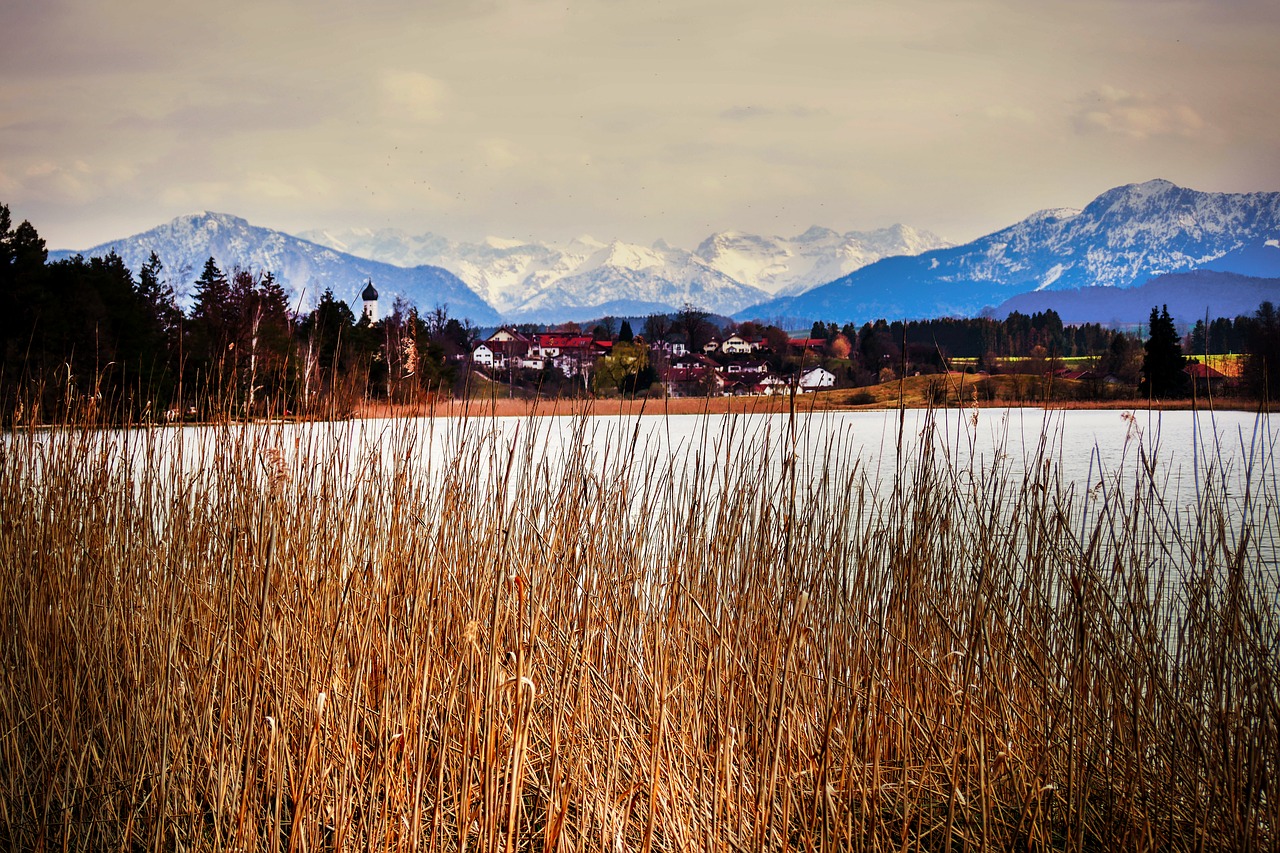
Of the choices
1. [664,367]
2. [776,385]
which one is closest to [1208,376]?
[776,385]

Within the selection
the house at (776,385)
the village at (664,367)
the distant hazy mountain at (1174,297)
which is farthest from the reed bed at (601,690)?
the distant hazy mountain at (1174,297)

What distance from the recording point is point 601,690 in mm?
2525

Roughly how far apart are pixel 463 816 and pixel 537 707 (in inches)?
29.9

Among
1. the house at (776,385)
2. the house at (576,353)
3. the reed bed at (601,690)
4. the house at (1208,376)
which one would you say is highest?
the house at (576,353)

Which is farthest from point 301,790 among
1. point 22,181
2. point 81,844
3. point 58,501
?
point 22,181

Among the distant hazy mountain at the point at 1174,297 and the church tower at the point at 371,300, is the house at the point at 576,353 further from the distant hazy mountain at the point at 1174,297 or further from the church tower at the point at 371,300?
the distant hazy mountain at the point at 1174,297

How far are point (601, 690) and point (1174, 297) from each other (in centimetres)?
17630

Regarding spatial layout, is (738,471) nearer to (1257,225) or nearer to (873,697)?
(873,697)

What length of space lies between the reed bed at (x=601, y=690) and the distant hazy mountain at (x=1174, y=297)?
401 ft

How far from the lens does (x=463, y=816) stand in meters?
1.89

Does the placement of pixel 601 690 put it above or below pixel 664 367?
below

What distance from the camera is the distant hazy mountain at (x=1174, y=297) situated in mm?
129000

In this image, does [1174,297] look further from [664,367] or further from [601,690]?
[601,690]

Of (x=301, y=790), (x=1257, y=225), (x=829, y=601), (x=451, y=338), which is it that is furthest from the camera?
(x=1257, y=225)
